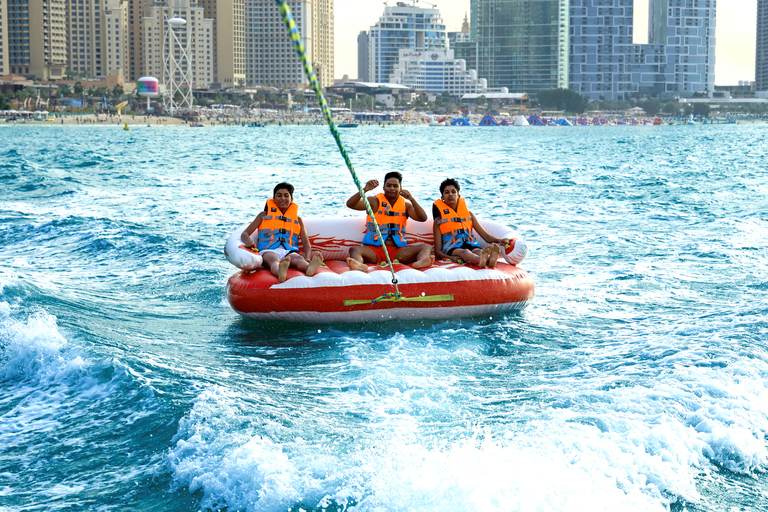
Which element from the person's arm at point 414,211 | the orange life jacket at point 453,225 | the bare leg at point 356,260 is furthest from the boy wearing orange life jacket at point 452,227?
the bare leg at point 356,260

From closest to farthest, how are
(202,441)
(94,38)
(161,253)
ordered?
1. (202,441)
2. (161,253)
3. (94,38)

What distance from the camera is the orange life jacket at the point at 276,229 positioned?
6590mm

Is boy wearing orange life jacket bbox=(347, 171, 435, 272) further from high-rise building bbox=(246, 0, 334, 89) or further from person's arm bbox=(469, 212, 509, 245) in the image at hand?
high-rise building bbox=(246, 0, 334, 89)

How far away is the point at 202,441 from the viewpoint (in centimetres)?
400

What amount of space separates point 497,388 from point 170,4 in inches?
5152

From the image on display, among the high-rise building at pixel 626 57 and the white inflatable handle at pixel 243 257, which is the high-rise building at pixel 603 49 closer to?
the high-rise building at pixel 626 57

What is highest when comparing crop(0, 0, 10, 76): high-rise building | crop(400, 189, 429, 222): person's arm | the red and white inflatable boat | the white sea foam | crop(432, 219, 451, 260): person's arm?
crop(0, 0, 10, 76): high-rise building

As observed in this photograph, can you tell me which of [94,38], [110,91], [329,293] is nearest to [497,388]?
[329,293]

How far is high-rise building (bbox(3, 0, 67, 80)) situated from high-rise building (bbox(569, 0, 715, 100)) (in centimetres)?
8700

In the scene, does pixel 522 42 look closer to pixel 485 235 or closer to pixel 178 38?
pixel 178 38

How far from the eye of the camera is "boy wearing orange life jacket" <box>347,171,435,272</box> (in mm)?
6750

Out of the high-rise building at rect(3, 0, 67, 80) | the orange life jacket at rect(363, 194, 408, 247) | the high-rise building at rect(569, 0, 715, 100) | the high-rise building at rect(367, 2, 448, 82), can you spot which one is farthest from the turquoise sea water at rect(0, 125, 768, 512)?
the high-rise building at rect(367, 2, 448, 82)

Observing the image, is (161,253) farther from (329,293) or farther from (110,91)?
(110,91)

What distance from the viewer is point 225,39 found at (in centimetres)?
13388
